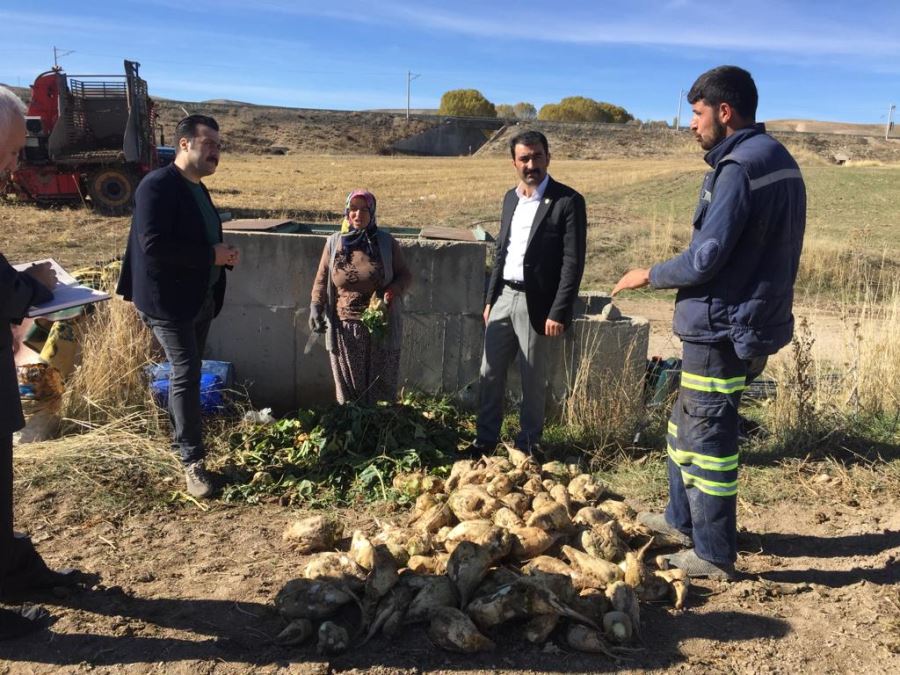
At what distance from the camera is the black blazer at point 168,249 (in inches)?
152

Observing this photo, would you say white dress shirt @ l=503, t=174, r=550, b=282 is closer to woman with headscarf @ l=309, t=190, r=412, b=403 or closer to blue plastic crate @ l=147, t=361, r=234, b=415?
woman with headscarf @ l=309, t=190, r=412, b=403

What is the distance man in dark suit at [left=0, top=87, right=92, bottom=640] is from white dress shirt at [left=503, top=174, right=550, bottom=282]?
8.10 feet

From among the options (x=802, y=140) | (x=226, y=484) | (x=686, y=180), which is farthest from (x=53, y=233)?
(x=802, y=140)

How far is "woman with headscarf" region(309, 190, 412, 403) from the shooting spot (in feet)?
15.2

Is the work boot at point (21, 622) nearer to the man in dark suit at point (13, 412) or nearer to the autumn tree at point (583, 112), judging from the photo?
the man in dark suit at point (13, 412)

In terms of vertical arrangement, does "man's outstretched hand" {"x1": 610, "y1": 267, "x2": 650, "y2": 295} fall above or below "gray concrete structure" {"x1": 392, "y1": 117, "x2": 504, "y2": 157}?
below

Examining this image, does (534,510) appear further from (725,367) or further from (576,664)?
(725,367)

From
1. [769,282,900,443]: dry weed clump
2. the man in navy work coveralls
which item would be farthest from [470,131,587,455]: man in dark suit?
[769,282,900,443]: dry weed clump

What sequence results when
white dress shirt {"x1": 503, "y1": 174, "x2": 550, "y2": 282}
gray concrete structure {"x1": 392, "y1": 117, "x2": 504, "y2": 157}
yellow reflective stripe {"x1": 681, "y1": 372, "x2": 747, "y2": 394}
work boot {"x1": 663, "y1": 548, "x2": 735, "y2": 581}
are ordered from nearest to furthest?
1. yellow reflective stripe {"x1": 681, "y1": 372, "x2": 747, "y2": 394}
2. work boot {"x1": 663, "y1": 548, "x2": 735, "y2": 581}
3. white dress shirt {"x1": 503, "y1": 174, "x2": 550, "y2": 282}
4. gray concrete structure {"x1": 392, "y1": 117, "x2": 504, "y2": 157}

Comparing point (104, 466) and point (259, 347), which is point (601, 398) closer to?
point (259, 347)

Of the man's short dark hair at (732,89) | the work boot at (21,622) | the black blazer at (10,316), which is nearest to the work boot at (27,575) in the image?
the work boot at (21,622)

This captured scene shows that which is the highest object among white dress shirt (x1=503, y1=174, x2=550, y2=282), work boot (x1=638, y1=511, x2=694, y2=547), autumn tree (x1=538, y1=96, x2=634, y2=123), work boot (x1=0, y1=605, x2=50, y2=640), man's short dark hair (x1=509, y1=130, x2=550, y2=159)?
autumn tree (x1=538, y1=96, x2=634, y2=123)

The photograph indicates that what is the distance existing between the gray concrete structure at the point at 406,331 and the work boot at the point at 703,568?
6.51 feet

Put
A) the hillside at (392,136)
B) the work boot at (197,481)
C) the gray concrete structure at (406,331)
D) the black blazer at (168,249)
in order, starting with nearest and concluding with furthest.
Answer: the black blazer at (168,249) < the work boot at (197,481) < the gray concrete structure at (406,331) < the hillside at (392,136)
